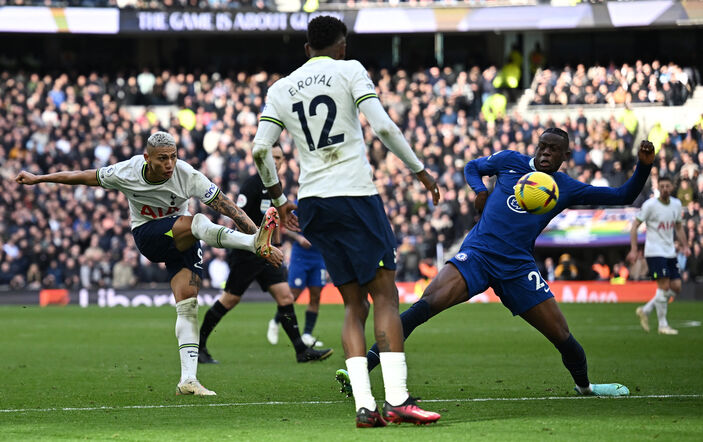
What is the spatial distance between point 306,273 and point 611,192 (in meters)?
8.05

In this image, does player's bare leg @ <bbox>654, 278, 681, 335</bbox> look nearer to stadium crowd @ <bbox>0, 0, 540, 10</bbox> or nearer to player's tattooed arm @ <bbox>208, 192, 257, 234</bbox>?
player's tattooed arm @ <bbox>208, 192, 257, 234</bbox>

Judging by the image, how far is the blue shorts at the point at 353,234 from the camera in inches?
278

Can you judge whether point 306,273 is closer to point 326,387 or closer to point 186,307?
point 326,387

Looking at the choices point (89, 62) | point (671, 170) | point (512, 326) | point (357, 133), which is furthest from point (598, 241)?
point (357, 133)

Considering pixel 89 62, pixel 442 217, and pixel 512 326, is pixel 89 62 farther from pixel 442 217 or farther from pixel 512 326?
pixel 512 326

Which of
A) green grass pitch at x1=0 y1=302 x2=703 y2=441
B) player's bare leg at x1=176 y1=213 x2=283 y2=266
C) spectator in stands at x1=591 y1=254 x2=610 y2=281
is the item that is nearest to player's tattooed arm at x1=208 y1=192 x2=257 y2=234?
player's bare leg at x1=176 y1=213 x2=283 y2=266

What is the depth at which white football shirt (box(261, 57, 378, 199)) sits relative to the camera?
7.11m

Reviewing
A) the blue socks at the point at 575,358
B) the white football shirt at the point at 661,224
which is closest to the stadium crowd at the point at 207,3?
the white football shirt at the point at 661,224

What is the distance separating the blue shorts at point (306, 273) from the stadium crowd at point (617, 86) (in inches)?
894

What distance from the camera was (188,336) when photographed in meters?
9.83

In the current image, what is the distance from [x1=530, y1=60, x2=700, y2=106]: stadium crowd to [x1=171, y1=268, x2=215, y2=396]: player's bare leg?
2879 cm

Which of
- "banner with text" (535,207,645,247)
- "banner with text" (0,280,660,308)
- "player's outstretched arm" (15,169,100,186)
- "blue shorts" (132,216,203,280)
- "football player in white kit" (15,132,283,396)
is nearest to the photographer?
"football player in white kit" (15,132,283,396)

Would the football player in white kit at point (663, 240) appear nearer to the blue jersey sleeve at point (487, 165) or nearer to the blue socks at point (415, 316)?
the blue jersey sleeve at point (487, 165)

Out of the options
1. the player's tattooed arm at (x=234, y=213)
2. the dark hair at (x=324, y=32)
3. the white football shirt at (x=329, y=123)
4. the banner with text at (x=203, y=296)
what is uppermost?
the dark hair at (x=324, y=32)
